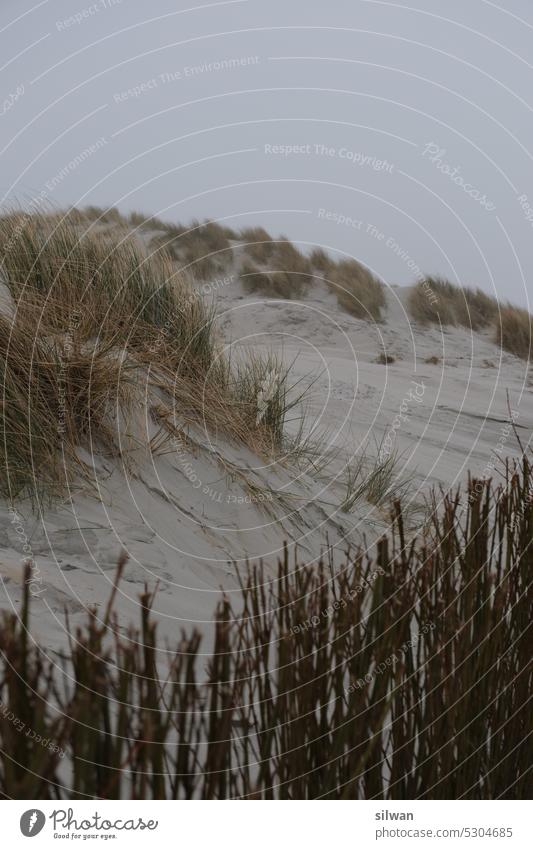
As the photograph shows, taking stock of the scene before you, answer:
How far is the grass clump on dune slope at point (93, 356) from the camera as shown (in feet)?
10.3

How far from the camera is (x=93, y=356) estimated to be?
3.31 m

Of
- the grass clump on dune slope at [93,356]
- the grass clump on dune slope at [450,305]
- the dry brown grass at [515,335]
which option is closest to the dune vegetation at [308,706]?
the grass clump on dune slope at [93,356]

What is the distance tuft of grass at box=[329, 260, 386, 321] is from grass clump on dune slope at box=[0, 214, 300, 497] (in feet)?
17.4

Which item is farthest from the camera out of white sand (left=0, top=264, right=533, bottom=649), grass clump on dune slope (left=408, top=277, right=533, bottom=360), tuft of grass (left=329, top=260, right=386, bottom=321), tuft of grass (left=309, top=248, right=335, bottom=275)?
tuft of grass (left=309, top=248, right=335, bottom=275)

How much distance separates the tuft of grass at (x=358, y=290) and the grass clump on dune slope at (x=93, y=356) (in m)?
5.29

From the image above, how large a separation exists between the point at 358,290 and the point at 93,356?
738 cm

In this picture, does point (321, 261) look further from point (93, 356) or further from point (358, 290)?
point (93, 356)

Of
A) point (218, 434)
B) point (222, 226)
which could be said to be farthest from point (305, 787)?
point (222, 226)

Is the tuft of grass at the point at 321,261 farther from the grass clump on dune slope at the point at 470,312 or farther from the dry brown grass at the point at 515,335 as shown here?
the dry brown grass at the point at 515,335

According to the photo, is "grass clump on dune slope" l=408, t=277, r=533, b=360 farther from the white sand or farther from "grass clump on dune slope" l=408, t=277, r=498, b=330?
the white sand

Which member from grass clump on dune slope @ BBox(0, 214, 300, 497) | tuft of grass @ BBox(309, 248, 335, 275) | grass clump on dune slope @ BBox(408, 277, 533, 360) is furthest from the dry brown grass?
grass clump on dune slope @ BBox(0, 214, 300, 497)

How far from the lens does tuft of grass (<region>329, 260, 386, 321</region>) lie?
32.7 ft

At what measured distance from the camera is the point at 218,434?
3.88m

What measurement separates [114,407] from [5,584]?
3.62ft
